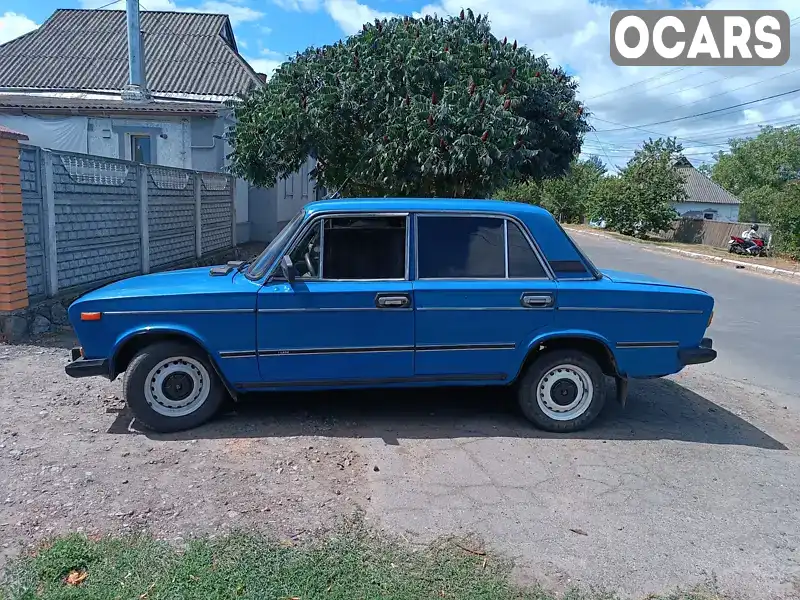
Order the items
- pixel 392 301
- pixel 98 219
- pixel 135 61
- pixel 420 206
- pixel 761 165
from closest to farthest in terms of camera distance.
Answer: pixel 392 301 → pixel 420 206 → pixel 98 219 → pixel 135 61 → pixel 761 165

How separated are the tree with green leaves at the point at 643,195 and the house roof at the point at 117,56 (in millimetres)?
24275

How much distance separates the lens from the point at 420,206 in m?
5.04

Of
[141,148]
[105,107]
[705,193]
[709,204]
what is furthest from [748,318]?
[705,193]

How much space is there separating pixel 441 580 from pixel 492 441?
1919mm

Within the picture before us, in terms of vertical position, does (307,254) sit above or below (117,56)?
below

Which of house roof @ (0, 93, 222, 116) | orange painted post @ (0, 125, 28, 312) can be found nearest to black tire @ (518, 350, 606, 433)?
orange painted post @ (0, 125, 28, 312)

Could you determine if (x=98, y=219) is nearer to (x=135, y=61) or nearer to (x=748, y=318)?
(x=748, y=318)

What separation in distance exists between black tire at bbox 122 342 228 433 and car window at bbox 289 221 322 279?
970 mm

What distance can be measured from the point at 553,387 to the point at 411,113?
693 cm

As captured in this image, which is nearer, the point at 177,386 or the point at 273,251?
the point at 177,386

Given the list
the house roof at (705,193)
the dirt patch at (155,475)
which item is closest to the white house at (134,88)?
the dirt patch at (155,475)

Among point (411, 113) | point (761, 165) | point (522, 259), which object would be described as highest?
point (761, 165)

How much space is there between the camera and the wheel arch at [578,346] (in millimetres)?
4965

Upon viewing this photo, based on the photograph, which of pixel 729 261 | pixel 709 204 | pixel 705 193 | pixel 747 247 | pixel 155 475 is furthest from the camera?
pixel 705 193
